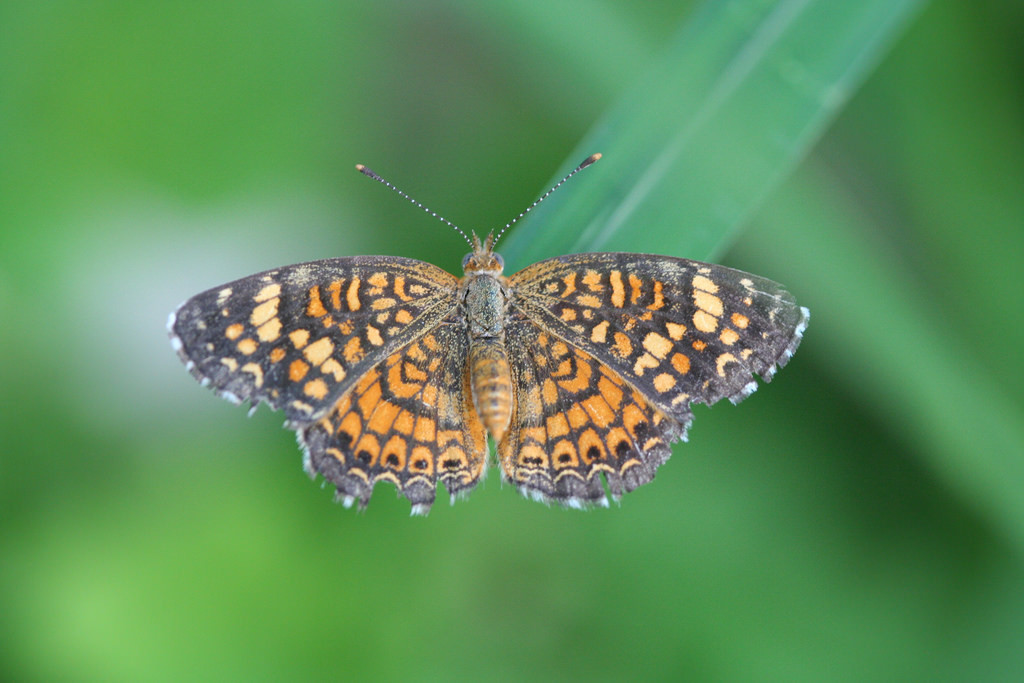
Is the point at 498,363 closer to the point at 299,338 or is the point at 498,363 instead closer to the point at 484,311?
the point at 484,311

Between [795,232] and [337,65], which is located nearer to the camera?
[795,232]

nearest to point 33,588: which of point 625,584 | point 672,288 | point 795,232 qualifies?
point 625,584

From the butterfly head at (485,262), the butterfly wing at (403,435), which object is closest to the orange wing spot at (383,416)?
the butterfly wing at (403,435)

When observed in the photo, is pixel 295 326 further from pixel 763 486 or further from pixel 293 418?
pixel 763 486

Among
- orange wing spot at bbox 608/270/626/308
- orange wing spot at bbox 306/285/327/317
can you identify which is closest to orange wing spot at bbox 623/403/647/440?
orange wing spot at bbox 608/270/626/308

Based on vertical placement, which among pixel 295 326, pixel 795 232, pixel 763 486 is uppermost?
pixel 795 232
